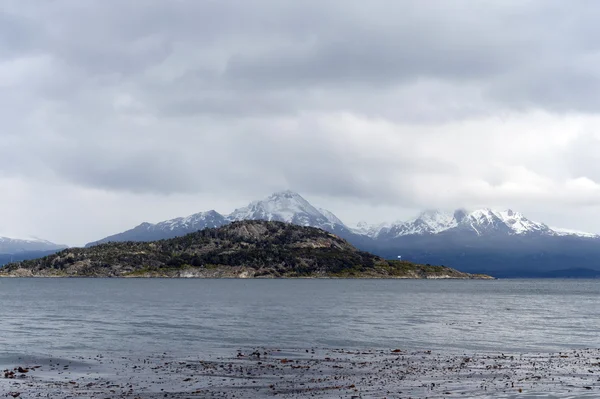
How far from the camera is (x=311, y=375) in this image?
6316cm

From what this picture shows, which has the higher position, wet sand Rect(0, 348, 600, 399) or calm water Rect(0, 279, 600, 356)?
wet sand Rect(0, 348, 600, 399)

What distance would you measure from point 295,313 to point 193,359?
79.5 metres

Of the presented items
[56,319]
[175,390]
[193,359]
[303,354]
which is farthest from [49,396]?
[56,319]

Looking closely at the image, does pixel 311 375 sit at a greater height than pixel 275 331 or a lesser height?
greater

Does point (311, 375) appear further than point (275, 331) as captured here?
No

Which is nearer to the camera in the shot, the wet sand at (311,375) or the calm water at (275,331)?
the wet sand at (311,375)

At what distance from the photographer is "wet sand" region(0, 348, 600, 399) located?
179ft

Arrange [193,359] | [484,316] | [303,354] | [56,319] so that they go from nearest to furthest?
1. [193,359]
2. [303,354]
3. [56,319]
4. [484,316]

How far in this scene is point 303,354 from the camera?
78688mm

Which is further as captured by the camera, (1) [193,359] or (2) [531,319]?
(2) [531,319]

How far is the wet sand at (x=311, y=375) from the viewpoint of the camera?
2144 inches

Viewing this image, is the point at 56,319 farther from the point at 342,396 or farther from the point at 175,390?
the point at 342,396

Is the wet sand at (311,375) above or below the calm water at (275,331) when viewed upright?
above

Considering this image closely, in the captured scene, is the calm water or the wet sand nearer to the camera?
the wet sand
